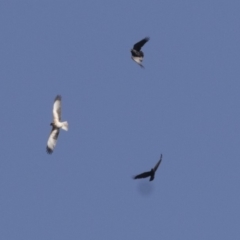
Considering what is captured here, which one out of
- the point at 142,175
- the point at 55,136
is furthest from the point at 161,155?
the point at 55,136

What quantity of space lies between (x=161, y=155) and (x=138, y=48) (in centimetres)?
1060

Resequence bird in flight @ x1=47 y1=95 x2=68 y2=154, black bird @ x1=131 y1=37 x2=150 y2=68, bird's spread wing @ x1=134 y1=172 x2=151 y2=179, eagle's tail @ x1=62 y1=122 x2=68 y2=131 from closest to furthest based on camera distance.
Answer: bird's spread wing @ x1=134 y1=172 x2=151 y2=179
eagle's tail @ x1=62 y1=122 x2=68 y2=131
bird in flight @ x1=47 y1=95 x2=68 y2=154
black bird @ x1=131 y1=37 x2=150 y2=68

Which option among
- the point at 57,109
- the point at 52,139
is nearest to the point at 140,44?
the point at 57,109

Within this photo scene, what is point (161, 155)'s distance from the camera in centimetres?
4709

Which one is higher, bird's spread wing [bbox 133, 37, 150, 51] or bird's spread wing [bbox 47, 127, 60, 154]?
bird's spread wing [bbox 133, 37, 150, 51]

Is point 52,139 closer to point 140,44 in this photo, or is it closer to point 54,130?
point 54,130

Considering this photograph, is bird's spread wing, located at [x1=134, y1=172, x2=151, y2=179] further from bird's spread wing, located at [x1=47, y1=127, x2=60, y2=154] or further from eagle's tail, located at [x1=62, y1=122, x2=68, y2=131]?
bird's spread wing, located at [x1=47, y1=127, x2=60, y2=154]

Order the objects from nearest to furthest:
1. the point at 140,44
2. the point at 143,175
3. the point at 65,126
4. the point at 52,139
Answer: the point at 143,175, the point at 65,126, the point at 52,139, the point at 140,44

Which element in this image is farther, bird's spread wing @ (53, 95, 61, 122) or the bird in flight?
bird's spread wing @ (53, 95, 61, 122)

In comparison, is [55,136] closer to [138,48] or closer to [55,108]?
[55,108]

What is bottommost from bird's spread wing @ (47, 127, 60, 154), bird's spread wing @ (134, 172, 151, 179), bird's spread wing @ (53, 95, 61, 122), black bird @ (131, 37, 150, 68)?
bird's spread wing @ (134, 172, 151, 179)

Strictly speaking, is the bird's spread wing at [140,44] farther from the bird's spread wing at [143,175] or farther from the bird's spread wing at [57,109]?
the bird's spread wing at [143,175]

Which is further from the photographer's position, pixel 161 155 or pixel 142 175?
pixel 142 175

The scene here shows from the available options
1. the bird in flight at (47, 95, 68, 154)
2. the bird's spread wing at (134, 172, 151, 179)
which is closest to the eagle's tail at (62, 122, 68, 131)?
the bird in flight at (47, 95, 68, 154)
